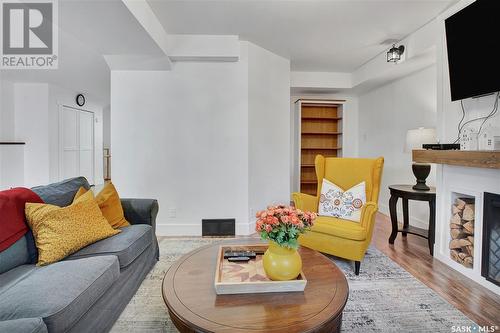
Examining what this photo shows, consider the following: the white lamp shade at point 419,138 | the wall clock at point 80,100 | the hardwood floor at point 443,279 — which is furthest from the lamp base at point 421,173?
the wall clock at point 80,100

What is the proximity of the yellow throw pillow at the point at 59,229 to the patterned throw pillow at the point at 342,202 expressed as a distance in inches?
81.0

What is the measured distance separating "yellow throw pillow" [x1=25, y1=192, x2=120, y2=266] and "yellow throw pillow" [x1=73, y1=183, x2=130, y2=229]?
0.31 metres

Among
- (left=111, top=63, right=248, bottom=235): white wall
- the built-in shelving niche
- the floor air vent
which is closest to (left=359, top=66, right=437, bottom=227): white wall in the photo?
the built-in shelving niche

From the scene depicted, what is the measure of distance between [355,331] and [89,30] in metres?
3.24

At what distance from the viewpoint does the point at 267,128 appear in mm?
3881

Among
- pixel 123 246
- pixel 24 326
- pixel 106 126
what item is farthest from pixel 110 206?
pixel 106 126

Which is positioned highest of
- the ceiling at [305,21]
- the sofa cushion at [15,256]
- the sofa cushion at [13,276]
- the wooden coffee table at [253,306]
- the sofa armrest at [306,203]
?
the ceiling at [305,21]

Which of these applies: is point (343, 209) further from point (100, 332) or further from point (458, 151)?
point (100, 332)

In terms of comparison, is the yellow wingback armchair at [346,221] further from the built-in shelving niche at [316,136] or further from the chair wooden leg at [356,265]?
the built-in shelving niche at [316,136]

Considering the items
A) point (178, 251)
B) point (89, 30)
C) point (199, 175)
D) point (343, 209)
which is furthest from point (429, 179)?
point (89, 30)

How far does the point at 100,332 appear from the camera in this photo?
5.04ft

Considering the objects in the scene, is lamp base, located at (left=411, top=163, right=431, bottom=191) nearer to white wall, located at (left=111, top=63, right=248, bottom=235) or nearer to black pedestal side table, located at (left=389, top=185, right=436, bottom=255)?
black pedestal side table, located at (left=389, top=185, right=436, bottom=255)

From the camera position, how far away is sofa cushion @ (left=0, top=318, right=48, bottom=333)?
1003mm

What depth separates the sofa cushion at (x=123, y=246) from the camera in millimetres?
1801
